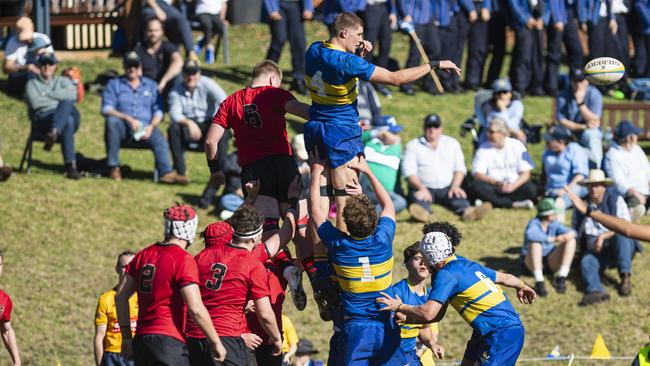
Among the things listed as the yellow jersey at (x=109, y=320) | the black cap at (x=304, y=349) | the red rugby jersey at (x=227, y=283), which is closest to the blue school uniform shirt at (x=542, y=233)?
the black cap at (x=304, y=349)

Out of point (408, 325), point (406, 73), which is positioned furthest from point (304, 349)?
point (406, 73)

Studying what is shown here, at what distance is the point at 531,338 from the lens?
616 inches

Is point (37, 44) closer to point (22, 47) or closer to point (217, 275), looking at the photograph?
point (22, 47)

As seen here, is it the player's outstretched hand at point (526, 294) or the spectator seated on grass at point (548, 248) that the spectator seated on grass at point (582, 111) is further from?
the player's outstretched hand at point (526, 294)

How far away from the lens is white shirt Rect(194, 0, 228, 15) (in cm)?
2300

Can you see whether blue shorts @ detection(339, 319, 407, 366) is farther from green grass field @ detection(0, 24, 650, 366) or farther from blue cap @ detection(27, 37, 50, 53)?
blue cap @ detection(27, 37, 50, 53)

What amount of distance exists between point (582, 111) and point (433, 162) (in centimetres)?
288

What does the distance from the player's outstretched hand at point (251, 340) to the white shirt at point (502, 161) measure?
8.34 metres

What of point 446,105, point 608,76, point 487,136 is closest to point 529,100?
point 446,105

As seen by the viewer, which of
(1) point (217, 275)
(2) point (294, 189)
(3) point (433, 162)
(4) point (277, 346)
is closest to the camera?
(1) point (217, 275)

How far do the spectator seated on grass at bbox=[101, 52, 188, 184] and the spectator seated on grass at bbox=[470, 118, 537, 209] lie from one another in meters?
4.29

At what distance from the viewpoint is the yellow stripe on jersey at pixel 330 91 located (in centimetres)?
1054

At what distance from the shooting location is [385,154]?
17.7 m

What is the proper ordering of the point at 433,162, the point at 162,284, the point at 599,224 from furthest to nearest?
the point at 433,162 → the point at 599,224 → the point at 162,284
